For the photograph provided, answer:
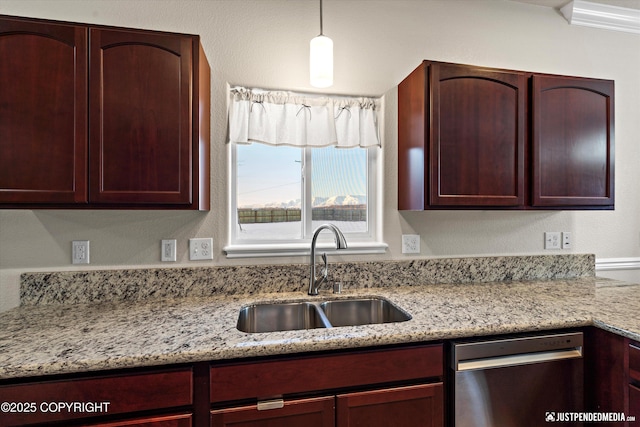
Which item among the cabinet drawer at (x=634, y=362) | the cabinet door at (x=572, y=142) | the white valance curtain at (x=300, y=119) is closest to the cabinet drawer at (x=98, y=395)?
the white valance curtain at (x=300, y=119)

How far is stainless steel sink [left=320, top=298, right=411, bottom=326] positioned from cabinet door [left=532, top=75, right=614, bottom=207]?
1.00 m

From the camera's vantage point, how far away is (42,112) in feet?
4.31

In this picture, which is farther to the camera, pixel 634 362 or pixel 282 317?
pixel 282 317

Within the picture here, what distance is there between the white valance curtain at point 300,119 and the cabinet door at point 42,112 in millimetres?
700

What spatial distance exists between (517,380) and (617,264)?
5.39ft

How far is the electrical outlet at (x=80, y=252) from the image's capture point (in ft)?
5.42

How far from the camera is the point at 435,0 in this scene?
2.06 meters

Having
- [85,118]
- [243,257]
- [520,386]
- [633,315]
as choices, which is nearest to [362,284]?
[243,257]

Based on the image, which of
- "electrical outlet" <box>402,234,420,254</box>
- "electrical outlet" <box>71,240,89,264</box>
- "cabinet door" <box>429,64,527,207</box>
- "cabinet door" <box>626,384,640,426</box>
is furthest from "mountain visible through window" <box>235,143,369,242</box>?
"cabinet door" <box>626,384,640,426</box>

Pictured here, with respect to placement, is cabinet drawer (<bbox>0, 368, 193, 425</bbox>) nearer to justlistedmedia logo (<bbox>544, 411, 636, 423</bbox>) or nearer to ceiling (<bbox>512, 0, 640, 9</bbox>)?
justlistedmedia logo (<bbox>544, 411, 636, 423</bbox>)

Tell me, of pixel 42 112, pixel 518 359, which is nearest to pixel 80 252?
pixel 42 112

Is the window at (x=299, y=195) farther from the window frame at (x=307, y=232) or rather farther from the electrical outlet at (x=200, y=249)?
the electrical outlet at (x=200, y=249)

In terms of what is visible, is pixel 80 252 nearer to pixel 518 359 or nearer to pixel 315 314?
pixel 315 314

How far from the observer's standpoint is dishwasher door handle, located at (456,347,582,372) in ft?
4.15
